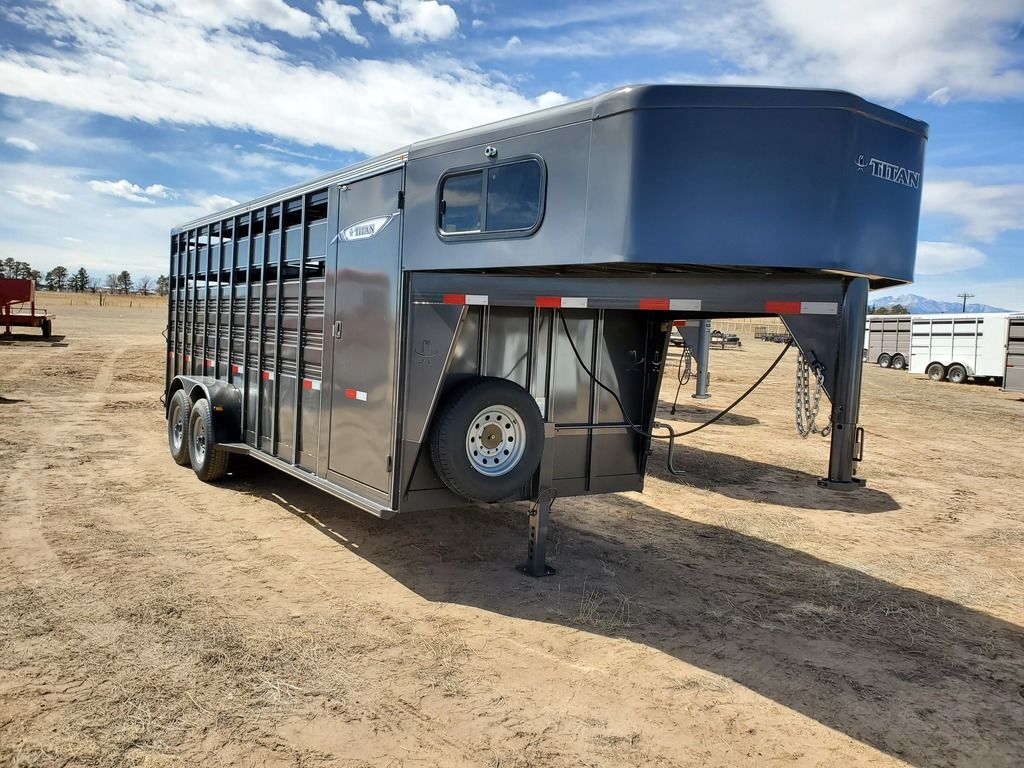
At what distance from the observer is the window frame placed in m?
4.71

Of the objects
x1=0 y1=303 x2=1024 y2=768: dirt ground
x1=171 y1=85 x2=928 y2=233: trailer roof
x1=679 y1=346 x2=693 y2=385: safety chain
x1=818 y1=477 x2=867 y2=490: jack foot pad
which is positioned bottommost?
x1=0 y1=303 x2=1024 y2=768: dirt ground

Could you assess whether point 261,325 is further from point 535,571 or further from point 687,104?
point 687,104

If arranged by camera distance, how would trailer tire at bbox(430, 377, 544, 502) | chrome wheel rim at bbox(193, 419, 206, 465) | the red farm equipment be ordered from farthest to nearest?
1. the red farm equipment
2. chrome wheel rim at bbox(193, 419, 206, 465)
3. trailer tire at bbox(430, 377, 544, 502)

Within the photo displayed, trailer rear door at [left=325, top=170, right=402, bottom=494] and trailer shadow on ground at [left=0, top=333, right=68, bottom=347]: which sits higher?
trailer rear door at [left=325, top=170, right=402, bottom=494]

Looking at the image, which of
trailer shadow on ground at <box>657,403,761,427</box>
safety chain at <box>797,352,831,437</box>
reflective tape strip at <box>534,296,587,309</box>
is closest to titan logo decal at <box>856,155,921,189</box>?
safety chain at <box>797,352,831,437</box>

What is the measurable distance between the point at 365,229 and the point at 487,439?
75.2 inches

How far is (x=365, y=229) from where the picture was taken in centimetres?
586

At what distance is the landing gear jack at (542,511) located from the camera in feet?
19.1

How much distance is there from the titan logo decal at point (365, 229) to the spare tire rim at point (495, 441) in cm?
162

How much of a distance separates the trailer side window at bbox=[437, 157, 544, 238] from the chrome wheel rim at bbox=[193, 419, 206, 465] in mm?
4422

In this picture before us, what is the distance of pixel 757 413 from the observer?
17062 mm

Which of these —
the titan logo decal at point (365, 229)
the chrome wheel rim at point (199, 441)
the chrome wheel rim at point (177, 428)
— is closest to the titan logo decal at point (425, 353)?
the titan logo decal at point (365, 229)

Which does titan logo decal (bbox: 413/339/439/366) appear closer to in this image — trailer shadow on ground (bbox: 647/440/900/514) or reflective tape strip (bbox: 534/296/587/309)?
reflective tape strip (bbox: 534/296/587/309)

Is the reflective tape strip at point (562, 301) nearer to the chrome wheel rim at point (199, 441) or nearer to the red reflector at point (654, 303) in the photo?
the red reflector at point (654, 303)
